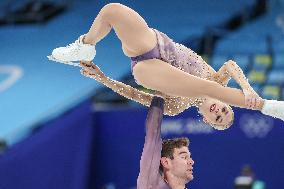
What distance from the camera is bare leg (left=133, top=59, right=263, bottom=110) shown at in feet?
14.3

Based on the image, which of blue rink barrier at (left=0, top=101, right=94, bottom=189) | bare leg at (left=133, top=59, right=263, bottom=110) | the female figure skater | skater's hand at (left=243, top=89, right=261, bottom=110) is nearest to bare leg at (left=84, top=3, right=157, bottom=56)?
the female figure skater

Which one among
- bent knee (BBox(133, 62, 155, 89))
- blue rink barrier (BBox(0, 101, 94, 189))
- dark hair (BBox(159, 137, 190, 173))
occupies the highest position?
blue rink barrier (BBox(0, 101, 94, 189))

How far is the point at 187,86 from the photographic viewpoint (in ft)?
14.3

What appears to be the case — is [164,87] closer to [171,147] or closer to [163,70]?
[163,70]

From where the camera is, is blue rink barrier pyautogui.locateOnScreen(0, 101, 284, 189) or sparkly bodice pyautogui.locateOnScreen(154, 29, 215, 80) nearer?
sparkly bodice pyautogui.locateOnScreen(154, 29, 215, 80)

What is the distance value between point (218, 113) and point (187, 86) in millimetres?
230

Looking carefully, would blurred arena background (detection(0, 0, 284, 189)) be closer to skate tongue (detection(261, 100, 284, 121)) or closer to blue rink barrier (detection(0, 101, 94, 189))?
blue rink barrier (detection(0, 101, 94, 189))

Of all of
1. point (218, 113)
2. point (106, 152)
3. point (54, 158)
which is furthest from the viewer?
point (106, 152)

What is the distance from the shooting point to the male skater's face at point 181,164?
4.25 m

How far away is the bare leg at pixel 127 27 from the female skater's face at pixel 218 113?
Answer: 476 mm

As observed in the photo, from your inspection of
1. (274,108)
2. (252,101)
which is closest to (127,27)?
(252,101)

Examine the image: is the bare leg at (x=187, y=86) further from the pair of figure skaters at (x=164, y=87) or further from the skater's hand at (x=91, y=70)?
the skater's hand at (x=91, y=70)

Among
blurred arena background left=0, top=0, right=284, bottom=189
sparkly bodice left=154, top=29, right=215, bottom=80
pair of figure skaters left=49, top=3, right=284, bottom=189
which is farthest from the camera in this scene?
blurred arena background left=0, top=0, right=284, bottom=189

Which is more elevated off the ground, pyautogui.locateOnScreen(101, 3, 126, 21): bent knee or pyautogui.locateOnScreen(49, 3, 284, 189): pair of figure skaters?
pyautogui.locateOnScreen(101, 3, 126, 21): bent knee
